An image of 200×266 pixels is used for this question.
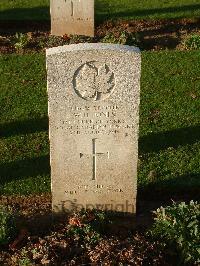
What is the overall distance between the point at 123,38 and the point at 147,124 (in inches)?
165

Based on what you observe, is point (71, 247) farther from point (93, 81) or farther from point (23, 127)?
point (23, 127)

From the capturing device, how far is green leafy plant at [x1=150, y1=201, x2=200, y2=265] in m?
6.17

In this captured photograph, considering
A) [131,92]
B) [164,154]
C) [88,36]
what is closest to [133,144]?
A: [131,92]

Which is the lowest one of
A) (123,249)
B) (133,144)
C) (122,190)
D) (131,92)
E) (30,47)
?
(123,249)

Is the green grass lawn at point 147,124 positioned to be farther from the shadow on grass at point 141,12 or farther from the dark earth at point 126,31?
the shadow on grass at point 141,12

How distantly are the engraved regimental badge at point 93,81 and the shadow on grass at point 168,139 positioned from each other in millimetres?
2734

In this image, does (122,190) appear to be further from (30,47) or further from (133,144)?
(30,47)

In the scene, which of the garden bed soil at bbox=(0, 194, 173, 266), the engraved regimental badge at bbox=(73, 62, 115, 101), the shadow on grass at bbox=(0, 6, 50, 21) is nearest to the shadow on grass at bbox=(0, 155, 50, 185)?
the garden bed soil at bbox=(0, 194, 173, 266)

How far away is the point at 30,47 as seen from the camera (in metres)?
13.6

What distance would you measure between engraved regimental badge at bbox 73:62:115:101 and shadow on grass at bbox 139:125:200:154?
2734mm

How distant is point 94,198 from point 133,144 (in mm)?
1023

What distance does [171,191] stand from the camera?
26.0ft

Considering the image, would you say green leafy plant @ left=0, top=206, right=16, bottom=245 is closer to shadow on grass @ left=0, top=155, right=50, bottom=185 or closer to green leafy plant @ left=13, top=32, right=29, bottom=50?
shadow on grass @ left=0, top=155, right=50, bottom=185

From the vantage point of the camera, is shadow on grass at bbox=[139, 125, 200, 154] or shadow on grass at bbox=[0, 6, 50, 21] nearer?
shadow on grass at bbox=[139, 125, 200, 154]
